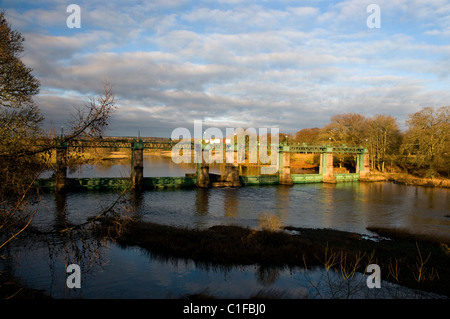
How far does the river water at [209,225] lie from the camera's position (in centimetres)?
1291

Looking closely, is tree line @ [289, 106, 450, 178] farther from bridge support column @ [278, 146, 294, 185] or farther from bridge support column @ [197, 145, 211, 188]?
bridge support column @ [197, 145, 211, 188]

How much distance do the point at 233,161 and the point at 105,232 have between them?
119ft

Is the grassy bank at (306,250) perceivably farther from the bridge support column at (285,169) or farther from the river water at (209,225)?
the bridge support column at (285,169)

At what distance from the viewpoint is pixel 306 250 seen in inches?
688

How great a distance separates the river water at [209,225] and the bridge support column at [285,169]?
385 centimetres

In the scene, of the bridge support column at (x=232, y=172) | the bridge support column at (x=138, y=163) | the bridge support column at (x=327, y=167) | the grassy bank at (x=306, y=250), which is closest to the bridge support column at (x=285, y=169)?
the bridge support column at (x=327, y=167)

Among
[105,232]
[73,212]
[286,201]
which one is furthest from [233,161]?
[105,232]

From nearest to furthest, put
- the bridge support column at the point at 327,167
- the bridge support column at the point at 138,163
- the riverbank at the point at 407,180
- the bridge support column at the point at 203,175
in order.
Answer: the bridge support column at the point at 138,163
the bridge support column at the point at 203,175
the riverbank at the point at 407,180
the bridge support column at the point at 327,167

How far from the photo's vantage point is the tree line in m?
59.8

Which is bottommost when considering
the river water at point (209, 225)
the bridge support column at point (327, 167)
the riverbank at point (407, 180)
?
the river water at point (209, 225)

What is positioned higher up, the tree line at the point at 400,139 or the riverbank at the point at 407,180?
the tree line at the point at 400,139

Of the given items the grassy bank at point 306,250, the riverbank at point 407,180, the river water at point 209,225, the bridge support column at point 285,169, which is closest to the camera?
the river water at point 209,225

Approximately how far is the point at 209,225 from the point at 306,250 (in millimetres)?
10067

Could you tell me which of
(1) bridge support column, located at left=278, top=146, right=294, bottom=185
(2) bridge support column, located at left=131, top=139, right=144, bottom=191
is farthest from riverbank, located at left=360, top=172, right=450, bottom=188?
(2) bridge support column, located at left=131, top=139, right=144, bottom=191
